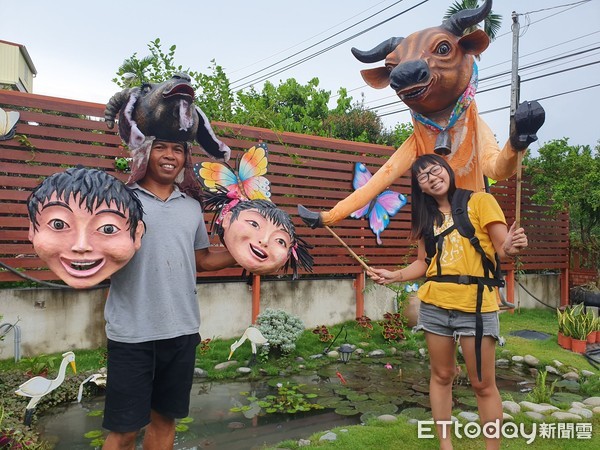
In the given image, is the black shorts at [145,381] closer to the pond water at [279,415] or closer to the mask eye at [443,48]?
the pond water at [279,415]

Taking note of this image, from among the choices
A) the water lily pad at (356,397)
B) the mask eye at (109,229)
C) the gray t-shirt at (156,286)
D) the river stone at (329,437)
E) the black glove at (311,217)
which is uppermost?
the black glove at (311,217)

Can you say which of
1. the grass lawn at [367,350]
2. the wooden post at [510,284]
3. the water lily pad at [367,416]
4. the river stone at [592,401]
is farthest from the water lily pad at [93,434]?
the wooden post at [510,284]

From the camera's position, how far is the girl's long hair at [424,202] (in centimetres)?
239

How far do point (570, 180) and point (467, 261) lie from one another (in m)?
6.06

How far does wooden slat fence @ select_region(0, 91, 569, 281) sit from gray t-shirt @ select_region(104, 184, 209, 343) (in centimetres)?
255

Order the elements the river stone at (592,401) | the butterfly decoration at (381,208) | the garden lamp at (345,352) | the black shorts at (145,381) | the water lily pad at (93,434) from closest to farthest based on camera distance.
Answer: the black shorts at (145,381)
the water lily pad at (93,434)
the river stone at (592,401)
the garden lamp at (345,352)
the butterfly decoration at (381,208)

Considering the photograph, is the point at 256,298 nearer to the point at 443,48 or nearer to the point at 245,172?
the point at 245,172

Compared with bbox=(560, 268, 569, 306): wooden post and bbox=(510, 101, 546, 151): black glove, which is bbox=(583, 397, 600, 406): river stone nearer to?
bbox=(510, 101, 546, 151): black glove

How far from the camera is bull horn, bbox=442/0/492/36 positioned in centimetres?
231

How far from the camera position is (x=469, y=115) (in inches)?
103

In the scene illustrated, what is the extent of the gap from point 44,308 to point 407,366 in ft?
12.1

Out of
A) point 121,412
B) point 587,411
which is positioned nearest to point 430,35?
point 121,412

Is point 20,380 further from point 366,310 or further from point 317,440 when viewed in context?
point 366,310

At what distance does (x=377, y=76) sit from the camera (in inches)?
108
